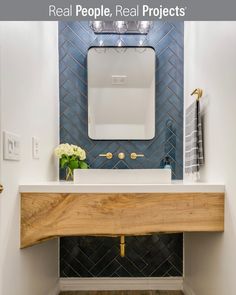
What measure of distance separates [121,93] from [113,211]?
3.94ft

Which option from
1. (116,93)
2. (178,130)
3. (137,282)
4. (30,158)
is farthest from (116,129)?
(137,282)

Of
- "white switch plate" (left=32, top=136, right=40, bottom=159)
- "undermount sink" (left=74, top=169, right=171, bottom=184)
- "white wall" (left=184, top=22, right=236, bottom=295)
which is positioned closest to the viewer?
"white wall" (left=184, top=22, right=236, bottom=295)

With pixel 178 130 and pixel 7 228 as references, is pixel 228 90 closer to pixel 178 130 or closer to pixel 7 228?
pixel 178 130

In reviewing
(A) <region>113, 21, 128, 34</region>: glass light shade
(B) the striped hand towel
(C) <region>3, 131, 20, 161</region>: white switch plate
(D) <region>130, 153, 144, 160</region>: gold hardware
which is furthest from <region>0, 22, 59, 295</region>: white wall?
(B) the striped hand towel

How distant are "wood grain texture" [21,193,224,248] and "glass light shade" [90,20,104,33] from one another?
4.96 feet

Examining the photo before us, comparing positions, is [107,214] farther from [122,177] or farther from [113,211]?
[122,177]

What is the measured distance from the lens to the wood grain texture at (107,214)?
1.42 m

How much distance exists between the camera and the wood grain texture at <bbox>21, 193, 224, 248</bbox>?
56.0 inches

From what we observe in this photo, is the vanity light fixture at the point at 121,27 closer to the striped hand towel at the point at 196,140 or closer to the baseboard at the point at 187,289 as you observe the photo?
the striped hand towel at the point at 196,140

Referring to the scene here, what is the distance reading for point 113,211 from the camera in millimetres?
1429

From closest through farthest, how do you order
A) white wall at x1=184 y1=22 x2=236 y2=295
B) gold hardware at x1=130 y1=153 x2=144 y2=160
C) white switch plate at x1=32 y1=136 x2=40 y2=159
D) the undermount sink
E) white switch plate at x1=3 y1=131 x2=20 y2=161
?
1. white switch plate at x1=3 y1=131 x2=20 y2=161
2. white wall at x1=184 y1=22 x2=236 y2=295
3. the undermount sink
4. white switch plate at x1=32 y1=136 x2=40 y2=159
5. gold hardware at x1=130 y1=153 x2=144 y2=160

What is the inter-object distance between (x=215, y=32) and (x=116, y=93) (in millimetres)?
941

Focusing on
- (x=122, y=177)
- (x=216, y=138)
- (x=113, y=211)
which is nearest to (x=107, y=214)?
(x=113, y=211)

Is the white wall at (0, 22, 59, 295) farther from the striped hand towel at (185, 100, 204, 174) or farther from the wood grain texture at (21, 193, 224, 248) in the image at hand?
the striped hand towel at (185, 100, 204, 174)
